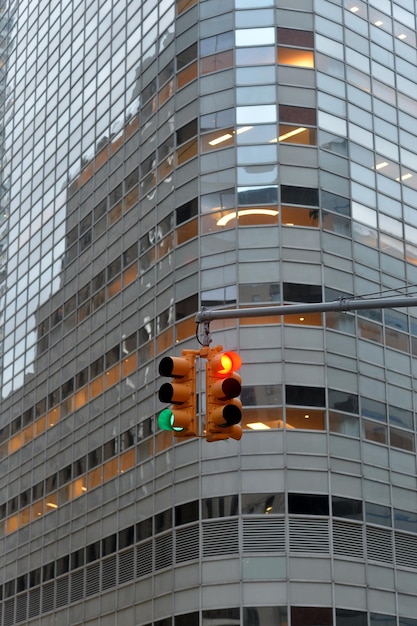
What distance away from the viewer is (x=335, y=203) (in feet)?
150

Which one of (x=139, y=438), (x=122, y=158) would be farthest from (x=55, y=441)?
(x=122, y=158)

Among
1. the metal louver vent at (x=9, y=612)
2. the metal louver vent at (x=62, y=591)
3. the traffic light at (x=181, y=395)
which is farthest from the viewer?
the metal louver vent at (x=9, y=612)

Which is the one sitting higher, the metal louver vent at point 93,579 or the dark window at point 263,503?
the dark window at point 263,503

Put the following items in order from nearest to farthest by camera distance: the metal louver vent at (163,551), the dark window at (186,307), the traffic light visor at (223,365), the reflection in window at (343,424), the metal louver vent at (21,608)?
the traffic light visor at (223,365) < the reflection in window at (343,424) < the metal louver vent at (163,551) < the dark window at (186,307) < the metal louver vent at (21,608)

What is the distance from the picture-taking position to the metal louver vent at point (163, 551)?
143 feet

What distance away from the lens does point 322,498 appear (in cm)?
4172

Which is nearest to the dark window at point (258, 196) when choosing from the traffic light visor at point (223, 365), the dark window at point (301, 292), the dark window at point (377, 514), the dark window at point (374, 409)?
the dark window at point (301, 292)

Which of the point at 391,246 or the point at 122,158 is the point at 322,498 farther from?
the point at 122,158

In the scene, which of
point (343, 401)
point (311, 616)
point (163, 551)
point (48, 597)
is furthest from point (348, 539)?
point (48, 597)

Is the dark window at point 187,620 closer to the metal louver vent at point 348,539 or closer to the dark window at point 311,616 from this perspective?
the dark window at point 311,616

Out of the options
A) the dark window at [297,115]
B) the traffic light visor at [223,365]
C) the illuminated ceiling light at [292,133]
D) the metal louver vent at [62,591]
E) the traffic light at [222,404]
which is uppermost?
the dark window at [297,115]

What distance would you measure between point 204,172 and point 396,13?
1217 cm

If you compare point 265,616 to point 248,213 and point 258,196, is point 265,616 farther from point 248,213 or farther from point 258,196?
point 258,196

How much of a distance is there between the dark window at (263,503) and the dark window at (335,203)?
38.0ft
